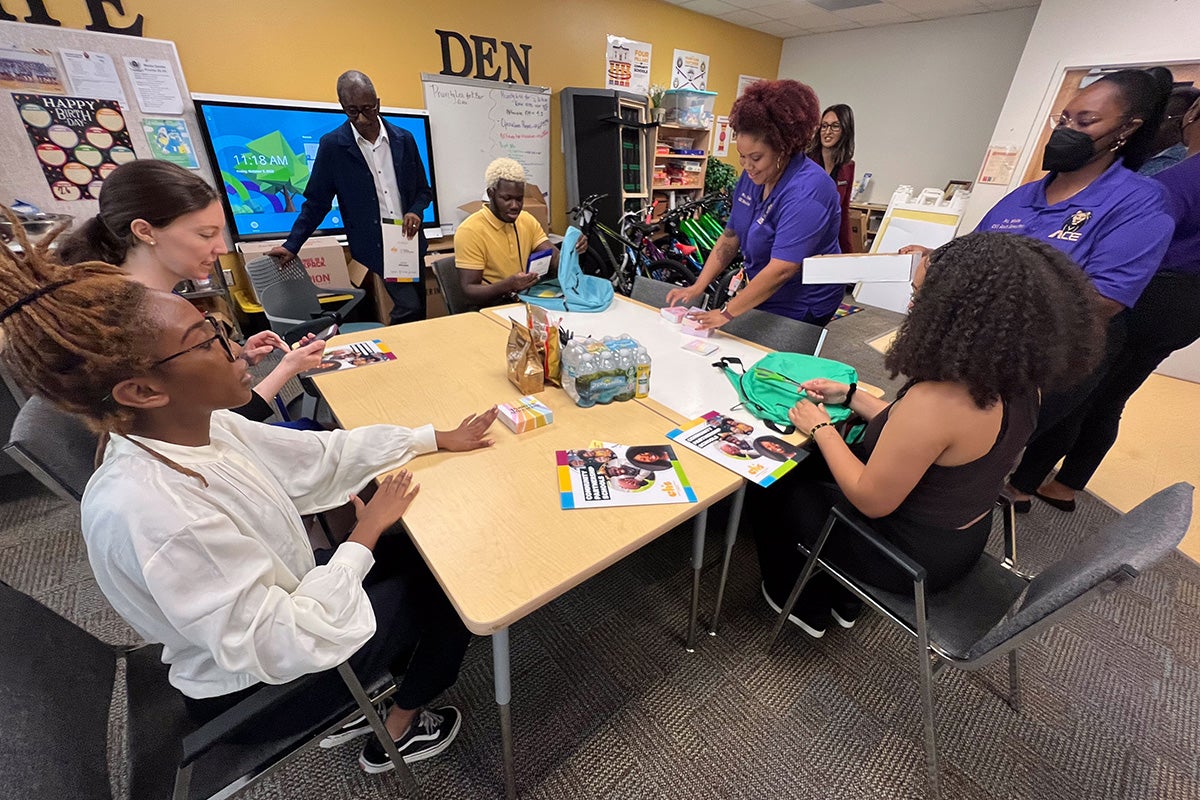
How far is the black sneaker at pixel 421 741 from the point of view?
3.92 feet

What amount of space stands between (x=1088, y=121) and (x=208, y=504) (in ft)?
7.49

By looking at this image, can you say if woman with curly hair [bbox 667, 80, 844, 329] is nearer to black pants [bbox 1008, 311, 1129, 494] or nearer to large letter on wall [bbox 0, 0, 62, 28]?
black pants [bbox 1008, 311, 1129, 494]

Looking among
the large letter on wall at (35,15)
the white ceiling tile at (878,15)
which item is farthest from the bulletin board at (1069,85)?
the large letter on wall at (35,15)

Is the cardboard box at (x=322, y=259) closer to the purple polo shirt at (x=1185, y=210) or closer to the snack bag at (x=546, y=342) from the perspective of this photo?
the snack bag at (x=546, y=342)

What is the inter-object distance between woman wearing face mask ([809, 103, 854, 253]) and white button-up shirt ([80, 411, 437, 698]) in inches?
130

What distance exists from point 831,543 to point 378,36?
13.6ft

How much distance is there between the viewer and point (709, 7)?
4.69 m

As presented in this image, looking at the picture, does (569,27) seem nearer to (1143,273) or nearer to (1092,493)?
(1143,273)

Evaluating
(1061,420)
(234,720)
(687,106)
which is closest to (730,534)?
(234,720)

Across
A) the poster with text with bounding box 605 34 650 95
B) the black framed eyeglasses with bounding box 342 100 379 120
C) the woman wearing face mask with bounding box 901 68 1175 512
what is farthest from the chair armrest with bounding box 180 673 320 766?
the poster with text with bounding box 605 34 650 95

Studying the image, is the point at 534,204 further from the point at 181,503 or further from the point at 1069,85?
the point at 1069,85

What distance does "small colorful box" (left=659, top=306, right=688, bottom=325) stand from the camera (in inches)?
80.4

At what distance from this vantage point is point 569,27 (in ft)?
13.3

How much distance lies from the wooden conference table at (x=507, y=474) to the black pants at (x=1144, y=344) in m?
1.43
